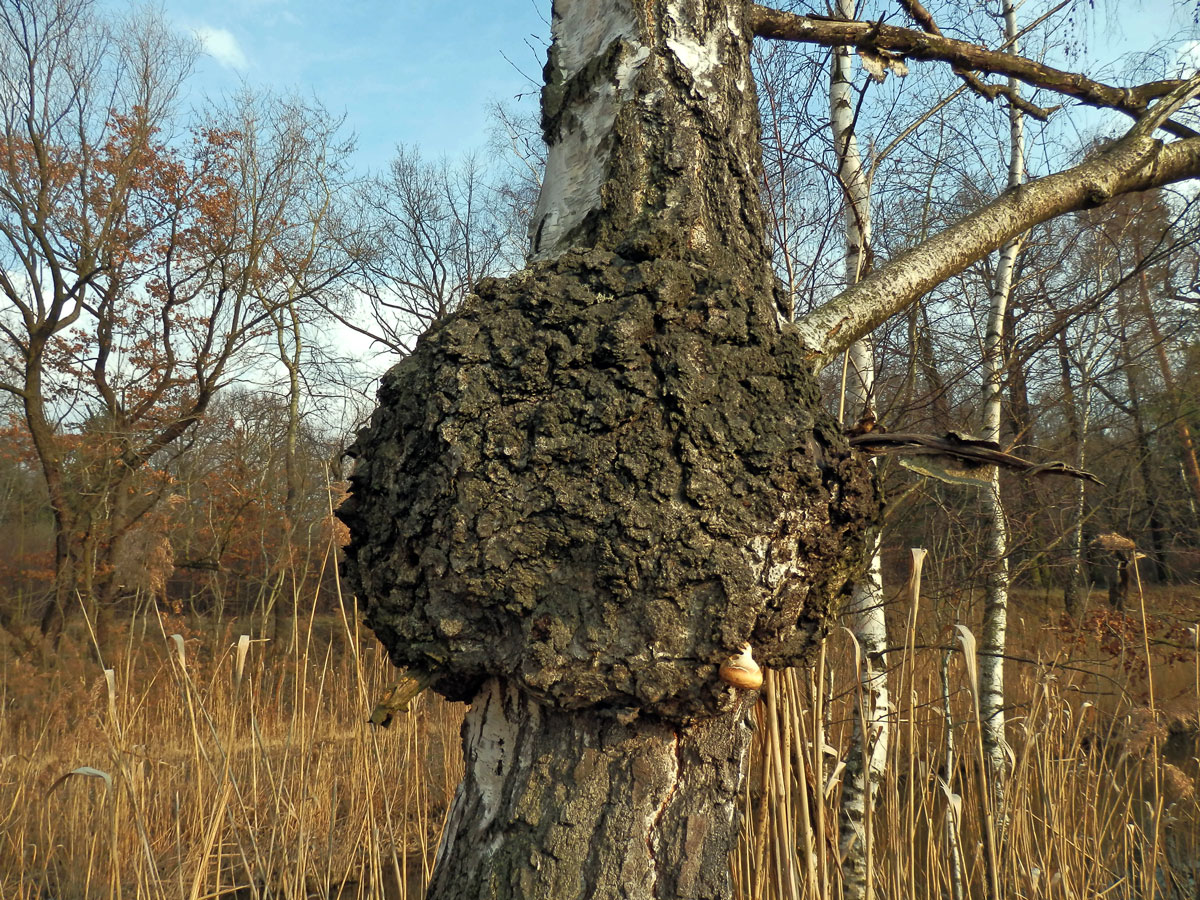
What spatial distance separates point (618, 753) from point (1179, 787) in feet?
6.83

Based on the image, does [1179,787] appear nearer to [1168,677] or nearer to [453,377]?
[453,377]

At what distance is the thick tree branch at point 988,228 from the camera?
112cm

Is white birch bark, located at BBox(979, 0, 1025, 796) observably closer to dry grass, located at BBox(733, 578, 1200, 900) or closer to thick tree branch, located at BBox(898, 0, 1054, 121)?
dry grass, located at BBox(733, 578, 1200, 900)

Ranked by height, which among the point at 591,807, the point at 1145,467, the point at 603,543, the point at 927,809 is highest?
the point at 1145,467

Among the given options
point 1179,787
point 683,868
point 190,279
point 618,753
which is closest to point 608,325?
point 618,753

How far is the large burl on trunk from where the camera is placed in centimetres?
73

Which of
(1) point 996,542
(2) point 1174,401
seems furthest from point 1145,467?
(1) point 996,542

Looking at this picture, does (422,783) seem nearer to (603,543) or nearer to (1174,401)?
(603,543)

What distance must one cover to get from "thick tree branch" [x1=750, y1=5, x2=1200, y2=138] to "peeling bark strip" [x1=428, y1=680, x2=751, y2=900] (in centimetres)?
114

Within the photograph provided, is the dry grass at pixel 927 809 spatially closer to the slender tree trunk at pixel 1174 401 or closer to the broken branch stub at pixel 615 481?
the broken branch stub at pixel 615 481

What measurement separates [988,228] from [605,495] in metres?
1.00

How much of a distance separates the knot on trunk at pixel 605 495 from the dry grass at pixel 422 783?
0.26 metres

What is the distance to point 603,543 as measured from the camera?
28.7 inches

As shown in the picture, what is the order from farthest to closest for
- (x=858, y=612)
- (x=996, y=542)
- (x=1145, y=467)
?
(x=1145, y=467) → (x=996, y=542) → (x=858, y=612)
